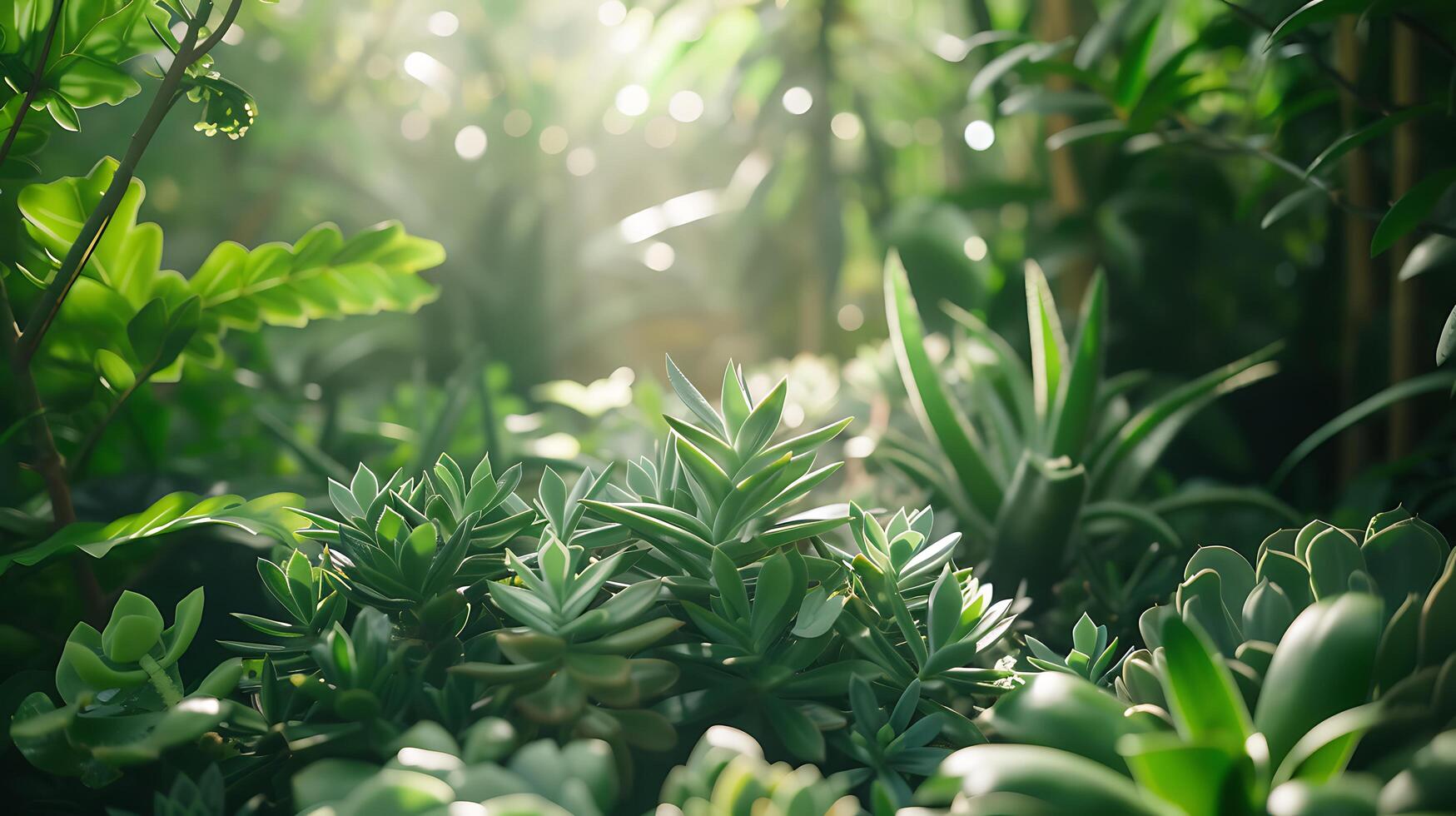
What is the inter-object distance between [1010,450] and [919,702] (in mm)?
326

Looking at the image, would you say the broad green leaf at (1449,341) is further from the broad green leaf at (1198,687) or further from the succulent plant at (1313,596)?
the broad green leaf at (1198,687)

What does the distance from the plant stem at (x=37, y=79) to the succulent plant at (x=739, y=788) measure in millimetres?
384

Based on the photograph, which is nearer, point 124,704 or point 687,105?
point 124,704

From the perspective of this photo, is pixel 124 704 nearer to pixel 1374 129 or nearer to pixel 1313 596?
pixel 1313 596

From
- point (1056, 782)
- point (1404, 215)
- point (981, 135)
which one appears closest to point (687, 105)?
point (981, 135)

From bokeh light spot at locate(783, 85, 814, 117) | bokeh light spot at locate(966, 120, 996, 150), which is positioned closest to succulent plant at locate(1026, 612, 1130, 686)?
bokeh light spot at locate(966, 120, 996, 150)

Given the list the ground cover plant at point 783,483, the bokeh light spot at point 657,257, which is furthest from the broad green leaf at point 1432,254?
the bokeh light spot at point 657,257

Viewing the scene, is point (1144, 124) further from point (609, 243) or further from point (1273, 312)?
→ point (609, 243)

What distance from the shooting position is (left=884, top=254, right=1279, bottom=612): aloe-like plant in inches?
20.4

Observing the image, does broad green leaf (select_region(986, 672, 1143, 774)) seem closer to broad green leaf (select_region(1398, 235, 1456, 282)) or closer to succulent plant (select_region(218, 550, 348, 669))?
succulent plant (select_region(218, 550, 348, 669))

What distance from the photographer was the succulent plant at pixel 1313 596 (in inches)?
10.4

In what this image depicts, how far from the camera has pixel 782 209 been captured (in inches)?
63.8

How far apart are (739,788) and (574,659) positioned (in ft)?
0.24

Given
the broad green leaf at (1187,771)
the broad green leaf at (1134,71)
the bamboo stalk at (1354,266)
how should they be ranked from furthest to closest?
1. the bamboo stalk at (1354,266)
2. the broad green leaf at (1134,71)
3. the broad green leaf at (1187,771)
